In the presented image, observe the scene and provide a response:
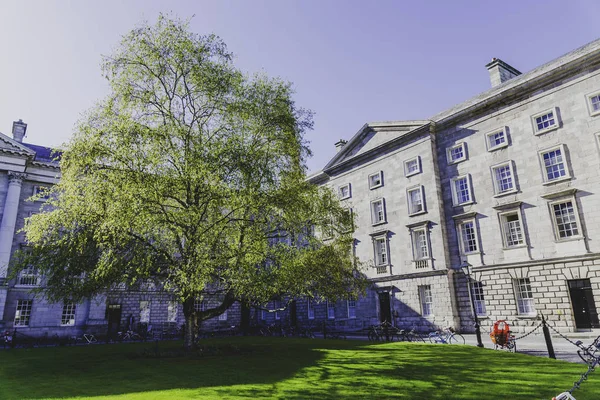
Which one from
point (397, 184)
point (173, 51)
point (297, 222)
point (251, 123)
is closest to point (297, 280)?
point (297, 222)

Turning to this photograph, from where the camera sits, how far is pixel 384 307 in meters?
28.4

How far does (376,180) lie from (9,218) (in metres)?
29.3

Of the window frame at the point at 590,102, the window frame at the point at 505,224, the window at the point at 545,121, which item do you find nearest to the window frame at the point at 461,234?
the window frame at the point at 505,224

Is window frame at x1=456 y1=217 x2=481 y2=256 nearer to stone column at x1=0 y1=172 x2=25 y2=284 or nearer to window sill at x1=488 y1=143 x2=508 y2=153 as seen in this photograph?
window sill at x1=488 y1=143 x2=508 y2=153

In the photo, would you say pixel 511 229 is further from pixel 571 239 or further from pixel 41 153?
pixel 41 153

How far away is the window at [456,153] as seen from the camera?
25450mm

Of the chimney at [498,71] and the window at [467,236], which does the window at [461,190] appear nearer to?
the window at [467,236]

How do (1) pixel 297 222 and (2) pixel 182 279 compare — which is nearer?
(2) pixel 182 279

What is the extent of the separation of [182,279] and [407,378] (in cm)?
781

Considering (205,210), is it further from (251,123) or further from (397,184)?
(397,184)

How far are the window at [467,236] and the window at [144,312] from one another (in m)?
27.6

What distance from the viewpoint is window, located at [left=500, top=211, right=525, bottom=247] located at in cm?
2209

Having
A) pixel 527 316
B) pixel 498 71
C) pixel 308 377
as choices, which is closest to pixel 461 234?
pixel 527 316

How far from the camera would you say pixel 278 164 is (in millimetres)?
17234
